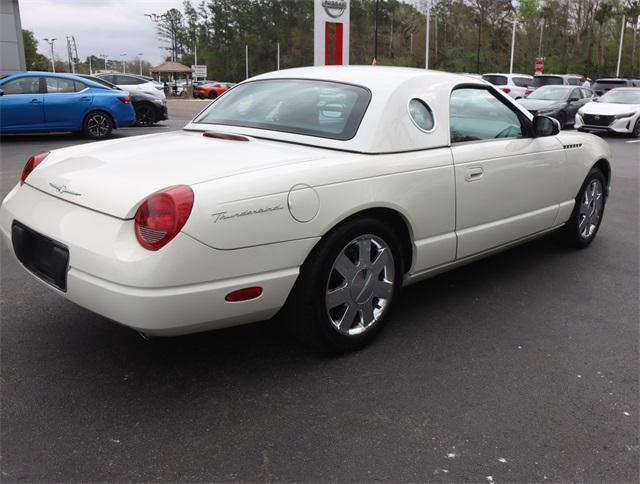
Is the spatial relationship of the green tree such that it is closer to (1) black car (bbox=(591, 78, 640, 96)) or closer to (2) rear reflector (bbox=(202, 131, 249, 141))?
(1) black car (bbox=(591, 78, 640, 96))

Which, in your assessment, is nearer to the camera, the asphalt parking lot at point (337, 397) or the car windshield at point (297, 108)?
the asphalt parking lot at point (337, 397)

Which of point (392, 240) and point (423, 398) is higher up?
point (392, 240)

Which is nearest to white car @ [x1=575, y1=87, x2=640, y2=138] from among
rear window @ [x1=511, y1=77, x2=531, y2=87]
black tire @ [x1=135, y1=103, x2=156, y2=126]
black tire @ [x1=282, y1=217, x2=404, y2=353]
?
rear window @ [x1=511, y1=77, x2=531, y2=87]

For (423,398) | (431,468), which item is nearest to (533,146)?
(423,398)

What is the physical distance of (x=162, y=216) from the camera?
261 cm

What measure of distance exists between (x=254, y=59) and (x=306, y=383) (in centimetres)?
10392

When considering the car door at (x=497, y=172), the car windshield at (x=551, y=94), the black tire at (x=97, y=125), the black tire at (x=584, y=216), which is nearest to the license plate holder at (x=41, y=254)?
the car door at (x=497, y=172)

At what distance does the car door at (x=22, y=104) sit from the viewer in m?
12.4

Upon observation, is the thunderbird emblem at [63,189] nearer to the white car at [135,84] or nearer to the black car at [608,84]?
the white car at [135,84]

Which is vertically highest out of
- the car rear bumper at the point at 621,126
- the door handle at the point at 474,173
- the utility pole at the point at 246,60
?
the utility pole at the point at 246,60

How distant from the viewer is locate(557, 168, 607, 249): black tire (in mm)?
5255

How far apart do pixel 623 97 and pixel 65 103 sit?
1464 cm

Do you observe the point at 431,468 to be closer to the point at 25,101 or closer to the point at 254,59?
the point at 25,101

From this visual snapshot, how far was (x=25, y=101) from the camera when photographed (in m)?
12.5
